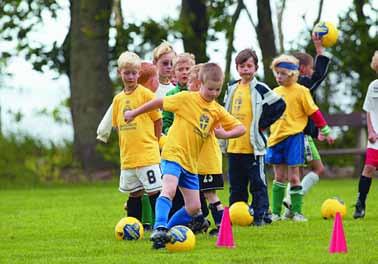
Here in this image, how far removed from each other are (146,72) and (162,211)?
91.3 inches

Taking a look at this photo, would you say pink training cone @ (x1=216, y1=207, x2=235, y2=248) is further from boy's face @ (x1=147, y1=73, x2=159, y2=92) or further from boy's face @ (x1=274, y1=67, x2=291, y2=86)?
boy's face @ (x1=274, y1=67, x2=291, y2=86)

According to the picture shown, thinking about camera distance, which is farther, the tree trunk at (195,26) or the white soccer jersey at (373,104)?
the tree trunk at (195,26)

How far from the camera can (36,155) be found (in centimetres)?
2667

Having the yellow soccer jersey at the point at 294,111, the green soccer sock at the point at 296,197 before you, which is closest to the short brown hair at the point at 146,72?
the yellow soccer jersey at the point at 294,111

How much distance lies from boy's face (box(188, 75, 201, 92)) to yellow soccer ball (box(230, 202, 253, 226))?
1773mm

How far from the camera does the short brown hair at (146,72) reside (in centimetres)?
1242

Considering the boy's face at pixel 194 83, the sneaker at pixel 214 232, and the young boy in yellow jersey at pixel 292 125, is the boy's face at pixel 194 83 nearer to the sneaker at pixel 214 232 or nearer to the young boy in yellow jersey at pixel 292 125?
the sneaker at pixel 214 232

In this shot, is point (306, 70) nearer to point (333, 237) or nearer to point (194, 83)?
point (194, 83)

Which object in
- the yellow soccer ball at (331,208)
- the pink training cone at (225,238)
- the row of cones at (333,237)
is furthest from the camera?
the yellow soccer ball at (331,208)

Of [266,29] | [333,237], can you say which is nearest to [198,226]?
[333,237]

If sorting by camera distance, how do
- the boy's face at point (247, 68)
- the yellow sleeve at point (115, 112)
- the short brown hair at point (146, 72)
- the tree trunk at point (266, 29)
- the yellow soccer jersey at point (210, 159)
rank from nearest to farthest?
1. the yellow soccer jersey at point (210, 159)
2. the yellow sleeve at point (115, 112)
3. the short brown hair at point (146, 72)
4. the boy's face at point (247, 68)
5. the tree trunk at point (266, 29)

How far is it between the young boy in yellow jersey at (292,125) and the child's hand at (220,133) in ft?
8.67

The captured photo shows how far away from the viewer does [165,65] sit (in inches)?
506

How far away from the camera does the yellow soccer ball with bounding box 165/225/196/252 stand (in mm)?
10289
